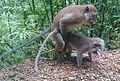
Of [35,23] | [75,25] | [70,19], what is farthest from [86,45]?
[35,23]

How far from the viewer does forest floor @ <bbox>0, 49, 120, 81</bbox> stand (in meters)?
5.09

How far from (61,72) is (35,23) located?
1419 mm

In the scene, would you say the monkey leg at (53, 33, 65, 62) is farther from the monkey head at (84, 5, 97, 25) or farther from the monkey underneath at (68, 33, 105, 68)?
the monkey head at (84, 5, 97, 25)

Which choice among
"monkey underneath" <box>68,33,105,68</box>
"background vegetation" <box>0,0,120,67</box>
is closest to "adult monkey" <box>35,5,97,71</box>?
"monkey underneath" <box>68,33,105,68</box>

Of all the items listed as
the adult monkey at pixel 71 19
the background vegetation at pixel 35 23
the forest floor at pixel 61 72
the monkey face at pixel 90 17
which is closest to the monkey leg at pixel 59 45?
the adult monkey at pixel 71 19

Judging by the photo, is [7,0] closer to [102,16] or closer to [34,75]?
[102,16]

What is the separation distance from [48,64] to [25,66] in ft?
1.14

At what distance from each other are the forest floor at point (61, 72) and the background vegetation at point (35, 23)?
0.40 meters

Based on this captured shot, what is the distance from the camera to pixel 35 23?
20.8 feet

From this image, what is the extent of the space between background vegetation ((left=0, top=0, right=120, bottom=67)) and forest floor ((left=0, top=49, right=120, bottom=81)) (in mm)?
403

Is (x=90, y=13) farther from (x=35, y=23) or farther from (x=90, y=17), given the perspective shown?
(x=35, y=23)

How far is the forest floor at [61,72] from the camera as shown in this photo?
16.7 ft

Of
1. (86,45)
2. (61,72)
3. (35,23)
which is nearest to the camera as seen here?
(61,72)

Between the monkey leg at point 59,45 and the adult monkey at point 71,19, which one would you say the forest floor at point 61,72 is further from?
the adult monkey at point 71,19
